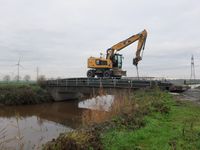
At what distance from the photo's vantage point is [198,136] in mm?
6668

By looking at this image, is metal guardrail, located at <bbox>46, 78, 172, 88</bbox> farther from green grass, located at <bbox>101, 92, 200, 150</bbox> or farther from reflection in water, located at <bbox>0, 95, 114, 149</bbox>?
green grass, located at <bbox>101, 92, 200, 150</bbox>

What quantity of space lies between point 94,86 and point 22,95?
10360 millimetres

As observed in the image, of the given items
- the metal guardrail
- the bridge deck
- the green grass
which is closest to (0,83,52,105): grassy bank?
the metal guardrail

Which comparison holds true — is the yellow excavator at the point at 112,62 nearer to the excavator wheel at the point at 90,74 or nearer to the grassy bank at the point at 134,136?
the excavator wheel at the point at 90,74

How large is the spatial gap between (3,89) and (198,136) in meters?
29.2

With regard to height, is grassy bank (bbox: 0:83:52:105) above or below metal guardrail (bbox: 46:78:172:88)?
below

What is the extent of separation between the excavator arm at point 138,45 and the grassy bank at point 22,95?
10.8 metres

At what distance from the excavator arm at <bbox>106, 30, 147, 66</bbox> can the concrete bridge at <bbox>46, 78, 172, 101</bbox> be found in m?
5.06

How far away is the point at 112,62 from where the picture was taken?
30812 millimetres

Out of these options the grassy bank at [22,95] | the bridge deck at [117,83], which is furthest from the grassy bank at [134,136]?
the grassy bank at [22,95]

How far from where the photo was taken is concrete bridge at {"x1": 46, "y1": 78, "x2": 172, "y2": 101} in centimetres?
2261

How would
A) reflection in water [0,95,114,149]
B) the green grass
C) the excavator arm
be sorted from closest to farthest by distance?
the green grass, reflection in water [0,95,114,149], the excavator arm

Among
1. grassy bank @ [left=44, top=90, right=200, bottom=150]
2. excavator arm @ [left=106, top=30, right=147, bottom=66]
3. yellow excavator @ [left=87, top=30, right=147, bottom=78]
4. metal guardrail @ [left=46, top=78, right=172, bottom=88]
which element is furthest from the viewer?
yellow excavator @ [left=87, top=30, right=147, bottom=78]

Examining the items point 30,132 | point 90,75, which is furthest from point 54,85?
point 30,132
